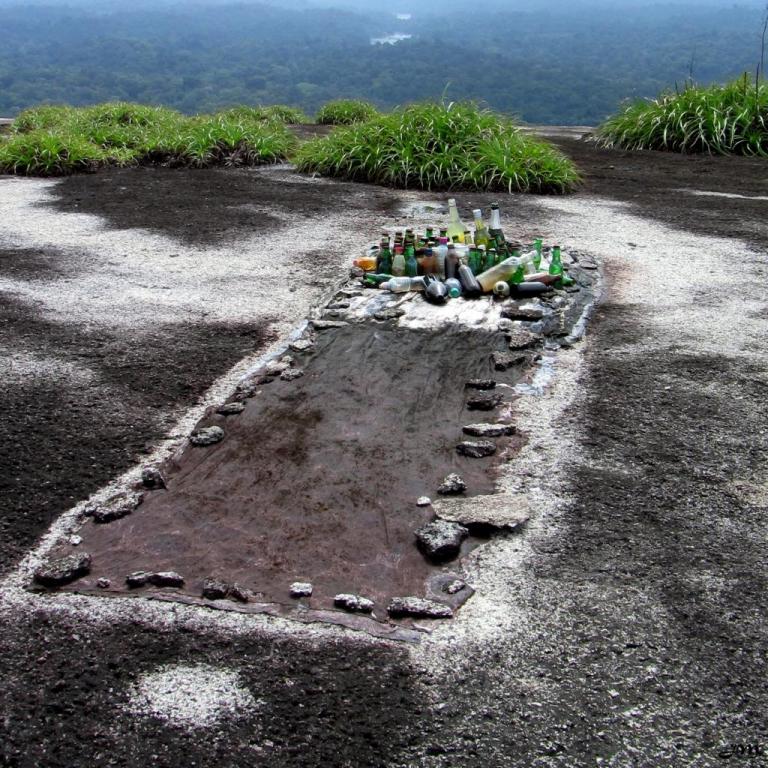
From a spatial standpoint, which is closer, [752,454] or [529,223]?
[752,454]

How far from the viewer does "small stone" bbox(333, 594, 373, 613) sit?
2.32m

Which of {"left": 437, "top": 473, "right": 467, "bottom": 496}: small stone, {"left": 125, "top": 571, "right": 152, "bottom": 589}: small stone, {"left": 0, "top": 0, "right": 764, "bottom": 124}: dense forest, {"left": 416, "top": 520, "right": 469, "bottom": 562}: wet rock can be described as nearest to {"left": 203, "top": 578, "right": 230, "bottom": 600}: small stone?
{"left": 125, "top": 571, "right": 152, "bottom": 589}: small stone

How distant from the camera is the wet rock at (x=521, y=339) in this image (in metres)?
4.03

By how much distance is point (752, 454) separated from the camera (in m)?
3.10

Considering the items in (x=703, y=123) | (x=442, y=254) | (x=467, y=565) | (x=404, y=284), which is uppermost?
(x=703, y=123)

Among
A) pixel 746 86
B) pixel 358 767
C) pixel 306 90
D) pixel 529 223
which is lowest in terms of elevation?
pixel 358 767

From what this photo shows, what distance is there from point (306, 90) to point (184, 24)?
194 feet

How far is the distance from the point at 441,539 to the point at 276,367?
1.48 metres

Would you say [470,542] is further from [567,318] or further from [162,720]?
[567,318]

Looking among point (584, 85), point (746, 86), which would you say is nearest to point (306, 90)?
point (584, 85)

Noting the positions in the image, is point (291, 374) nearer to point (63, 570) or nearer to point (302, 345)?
point (302, 345)

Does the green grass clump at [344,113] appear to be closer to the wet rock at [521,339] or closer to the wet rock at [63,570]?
the wet rock at [521,339]

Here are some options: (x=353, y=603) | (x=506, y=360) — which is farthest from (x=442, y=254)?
(x=353, y=603)

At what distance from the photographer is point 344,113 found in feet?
40.1
